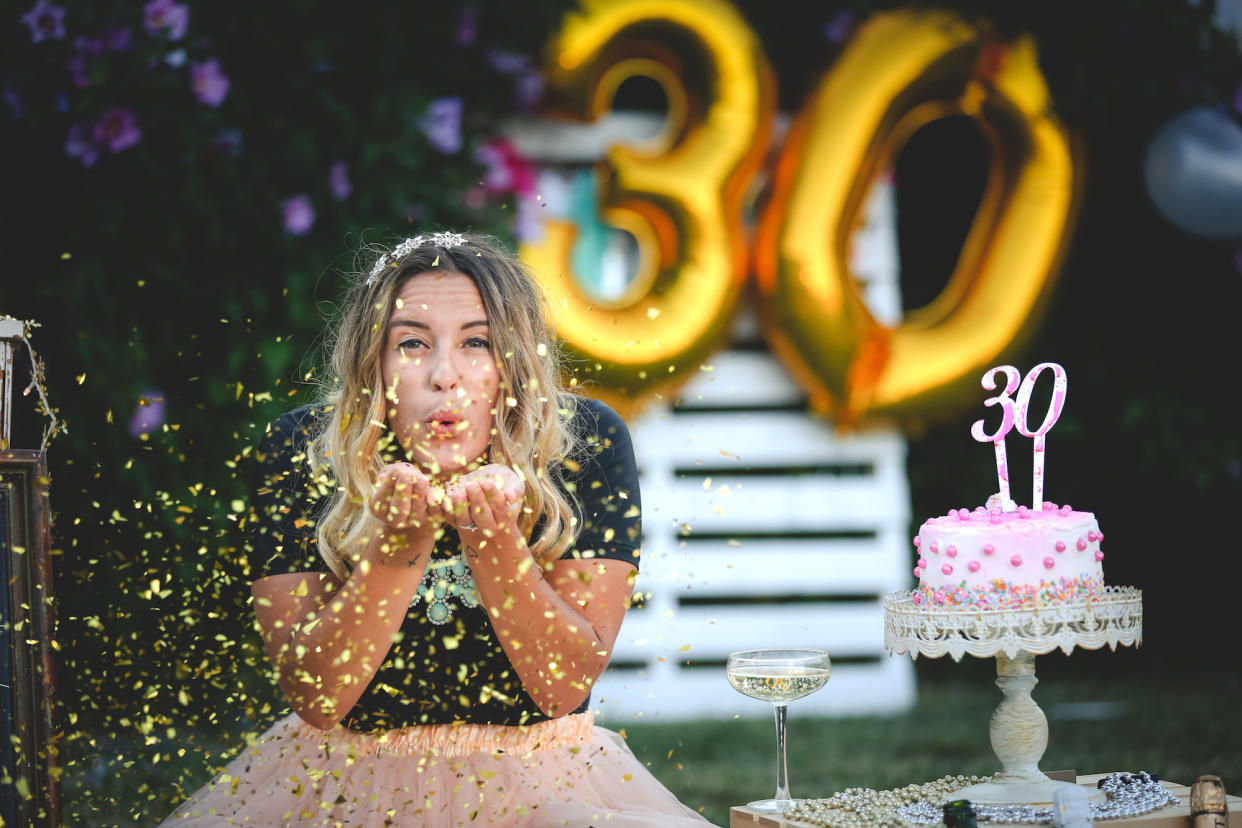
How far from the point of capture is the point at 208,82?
13.5 ft

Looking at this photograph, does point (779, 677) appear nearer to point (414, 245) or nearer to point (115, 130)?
point (414, 245)

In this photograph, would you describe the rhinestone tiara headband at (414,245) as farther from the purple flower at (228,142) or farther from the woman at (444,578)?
the purple flower at (228,142)

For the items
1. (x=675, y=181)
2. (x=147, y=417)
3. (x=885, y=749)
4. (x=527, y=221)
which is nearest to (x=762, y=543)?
(x=885, y=749)

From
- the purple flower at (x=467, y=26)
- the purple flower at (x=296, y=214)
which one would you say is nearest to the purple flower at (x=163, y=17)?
the purple flower at (x=296, y=214)

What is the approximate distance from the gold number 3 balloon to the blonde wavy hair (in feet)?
8.49

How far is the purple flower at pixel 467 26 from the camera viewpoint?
4.56 metres

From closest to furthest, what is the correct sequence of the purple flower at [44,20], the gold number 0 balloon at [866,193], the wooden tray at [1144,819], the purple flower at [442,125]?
the wooden tray at [1144,819], the purple flower at [44,20], the purple flower at [442,125], the gold number 0 balloon at [866,193]

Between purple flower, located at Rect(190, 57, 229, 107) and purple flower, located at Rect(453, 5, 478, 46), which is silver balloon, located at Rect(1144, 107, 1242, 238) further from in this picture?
purple flower, located at Rect(190, 57, 229, 107)

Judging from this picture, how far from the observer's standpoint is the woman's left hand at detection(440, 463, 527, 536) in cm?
197

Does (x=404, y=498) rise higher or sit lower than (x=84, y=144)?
lower

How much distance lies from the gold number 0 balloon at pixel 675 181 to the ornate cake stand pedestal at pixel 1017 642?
2.69 meters

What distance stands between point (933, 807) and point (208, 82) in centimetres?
316

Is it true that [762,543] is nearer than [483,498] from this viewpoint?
No

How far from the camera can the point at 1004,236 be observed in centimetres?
538
